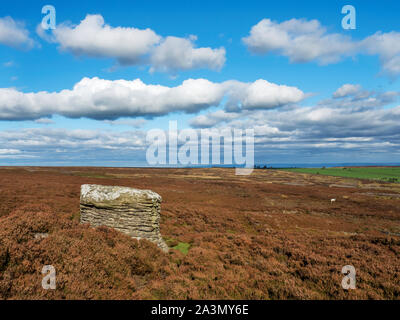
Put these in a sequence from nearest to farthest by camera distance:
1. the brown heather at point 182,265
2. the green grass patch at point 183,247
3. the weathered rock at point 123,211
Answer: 1. the brown heather at point 182,265
2. the weathered rock at point 123,211
3. the green grass patch at point 183,247

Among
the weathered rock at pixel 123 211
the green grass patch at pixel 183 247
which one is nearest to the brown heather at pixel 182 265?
the green grass patch at pixel 183 247

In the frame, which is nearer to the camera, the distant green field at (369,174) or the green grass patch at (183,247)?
the green grass patch at (183,247)

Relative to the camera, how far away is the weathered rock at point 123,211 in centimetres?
1121

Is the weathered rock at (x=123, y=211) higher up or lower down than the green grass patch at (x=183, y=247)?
higher up

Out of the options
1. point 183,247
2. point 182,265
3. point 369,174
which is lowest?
point 369,174

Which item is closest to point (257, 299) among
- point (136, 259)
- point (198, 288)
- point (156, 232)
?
point (198, 288)

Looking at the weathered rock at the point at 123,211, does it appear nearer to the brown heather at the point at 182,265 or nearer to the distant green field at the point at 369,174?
the brown heather at the point at 182,265

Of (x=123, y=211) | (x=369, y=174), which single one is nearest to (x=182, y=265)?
(x=123, y=211)

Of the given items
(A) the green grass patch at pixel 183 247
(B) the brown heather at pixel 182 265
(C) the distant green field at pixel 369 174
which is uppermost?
(B) the brown heather at pixel 182 265

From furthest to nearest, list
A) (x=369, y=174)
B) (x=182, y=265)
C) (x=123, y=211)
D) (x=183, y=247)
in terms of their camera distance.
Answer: (x=369, y=174) → (x=183, y=247) → (x=123, y=211) → (x=182, y=265)

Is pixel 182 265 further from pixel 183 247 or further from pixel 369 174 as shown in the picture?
→ pixel 369 174

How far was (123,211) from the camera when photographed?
37.0ft
